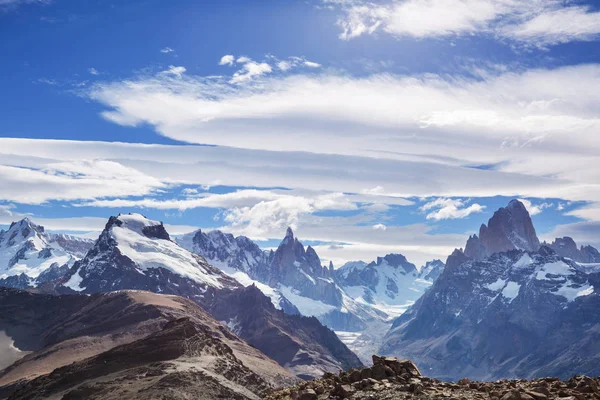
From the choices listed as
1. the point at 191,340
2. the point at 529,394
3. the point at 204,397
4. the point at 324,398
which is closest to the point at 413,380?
the point at 324,398

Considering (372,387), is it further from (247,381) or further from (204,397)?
(247,381)

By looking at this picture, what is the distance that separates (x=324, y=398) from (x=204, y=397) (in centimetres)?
2023

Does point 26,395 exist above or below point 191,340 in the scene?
below

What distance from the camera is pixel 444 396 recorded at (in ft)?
171

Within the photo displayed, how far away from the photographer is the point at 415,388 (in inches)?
2147

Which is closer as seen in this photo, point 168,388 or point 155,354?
point 168,388

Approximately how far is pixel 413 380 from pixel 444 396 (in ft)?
20.4

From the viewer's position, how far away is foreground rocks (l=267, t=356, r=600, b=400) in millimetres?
50094

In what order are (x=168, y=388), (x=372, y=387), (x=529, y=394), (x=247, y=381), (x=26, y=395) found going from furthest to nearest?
(x=26, y=395)
(x=247, y=381)
(x=168, y=388)
(x=372, y=387)
(x=529, y=394)

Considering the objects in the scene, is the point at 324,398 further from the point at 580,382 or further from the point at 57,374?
the point at 57,374

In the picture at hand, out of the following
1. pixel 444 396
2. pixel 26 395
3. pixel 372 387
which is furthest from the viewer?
pixel 26 395

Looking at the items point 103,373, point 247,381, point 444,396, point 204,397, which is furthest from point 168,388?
point 444,396

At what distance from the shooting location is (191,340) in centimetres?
9650

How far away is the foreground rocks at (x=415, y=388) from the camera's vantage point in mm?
50094
